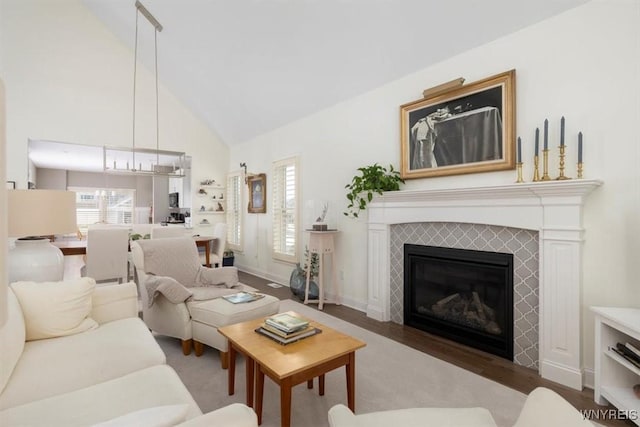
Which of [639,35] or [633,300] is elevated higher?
[639,35]

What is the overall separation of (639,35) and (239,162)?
18.9 ft

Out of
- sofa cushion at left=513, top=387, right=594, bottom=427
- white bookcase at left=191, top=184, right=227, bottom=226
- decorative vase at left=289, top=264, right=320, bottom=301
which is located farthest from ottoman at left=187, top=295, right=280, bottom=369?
white bookcase at left=191, top=184, right=227, bottom=226

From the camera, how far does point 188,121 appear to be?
6352mm

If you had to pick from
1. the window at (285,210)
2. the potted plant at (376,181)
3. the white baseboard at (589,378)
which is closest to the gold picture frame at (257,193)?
the window at (285,210)

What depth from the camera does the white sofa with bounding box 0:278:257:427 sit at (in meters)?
0.93

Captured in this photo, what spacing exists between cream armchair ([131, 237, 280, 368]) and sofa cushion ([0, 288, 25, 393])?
100 cm

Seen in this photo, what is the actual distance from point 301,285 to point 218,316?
1931mm

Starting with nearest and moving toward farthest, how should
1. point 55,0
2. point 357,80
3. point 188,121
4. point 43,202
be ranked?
point 43,202 → point 357,80 → point 55,0 → point 188,121

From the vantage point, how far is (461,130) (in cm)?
285

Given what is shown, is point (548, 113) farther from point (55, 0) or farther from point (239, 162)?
point (55, 0)

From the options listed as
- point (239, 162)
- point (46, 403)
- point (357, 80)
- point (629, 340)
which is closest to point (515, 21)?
point (357, 80)

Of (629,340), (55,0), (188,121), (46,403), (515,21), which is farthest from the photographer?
(188,121)

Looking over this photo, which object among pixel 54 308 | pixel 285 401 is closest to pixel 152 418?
pixel 285 401

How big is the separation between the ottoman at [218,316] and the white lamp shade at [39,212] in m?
1.11
